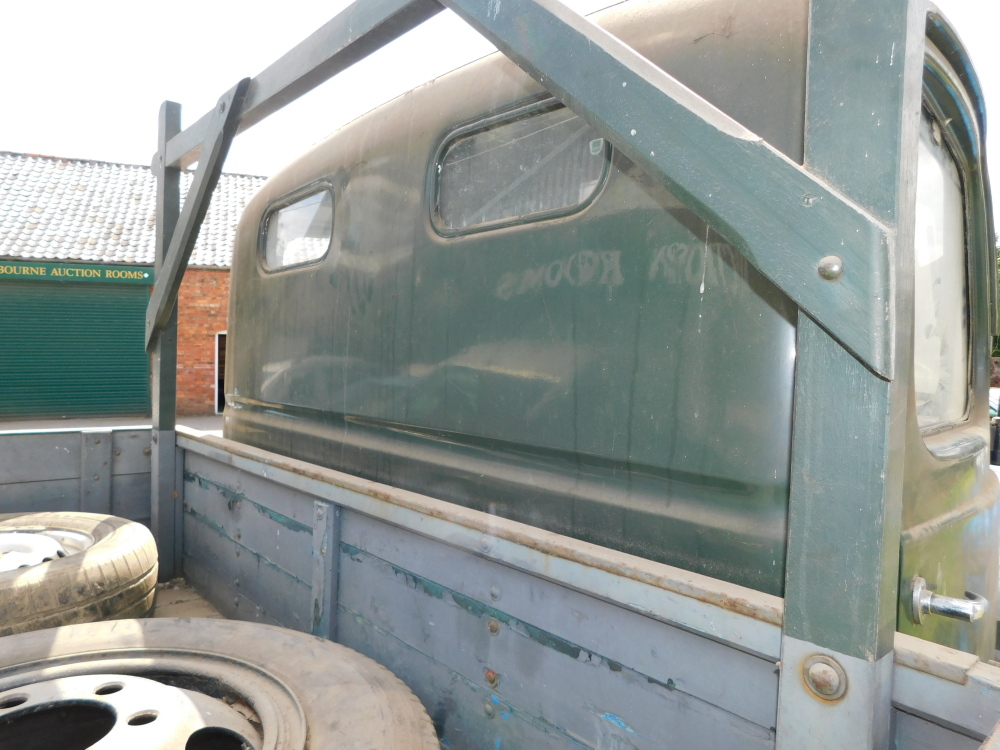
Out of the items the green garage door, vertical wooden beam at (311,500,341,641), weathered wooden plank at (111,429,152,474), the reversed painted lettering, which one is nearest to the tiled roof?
the green garage door

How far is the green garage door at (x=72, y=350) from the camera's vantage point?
47.1 ft

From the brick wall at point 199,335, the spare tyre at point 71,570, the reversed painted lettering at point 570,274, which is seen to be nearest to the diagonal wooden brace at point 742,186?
the reversed painted lettering at point 570,274

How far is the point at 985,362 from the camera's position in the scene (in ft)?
7.40

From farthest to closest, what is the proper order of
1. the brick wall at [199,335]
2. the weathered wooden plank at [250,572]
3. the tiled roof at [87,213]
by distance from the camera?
the brick wall at [199,335]
the tiled roof at [87,213]
the weathered wooden plank at [250,572]

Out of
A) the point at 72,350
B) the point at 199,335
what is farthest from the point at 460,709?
the point at 72,350

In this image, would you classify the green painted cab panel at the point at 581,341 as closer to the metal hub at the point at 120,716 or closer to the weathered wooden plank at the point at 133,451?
the metal hub at the point at 120,716

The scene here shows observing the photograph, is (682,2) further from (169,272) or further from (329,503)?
(169,272)

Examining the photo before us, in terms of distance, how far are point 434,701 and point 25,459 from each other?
8.42ft

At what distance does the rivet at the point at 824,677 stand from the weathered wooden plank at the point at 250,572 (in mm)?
1669

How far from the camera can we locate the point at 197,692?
174cm

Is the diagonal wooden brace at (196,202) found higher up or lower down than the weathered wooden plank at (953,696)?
higher up

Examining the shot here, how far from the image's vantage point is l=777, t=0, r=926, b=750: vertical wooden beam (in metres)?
1.05

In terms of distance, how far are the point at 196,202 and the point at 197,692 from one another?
221 centimetres

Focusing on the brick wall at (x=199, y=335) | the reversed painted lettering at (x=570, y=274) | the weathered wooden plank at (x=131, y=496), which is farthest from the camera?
the brick wall at (x=199, y=335)
